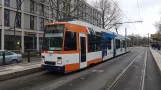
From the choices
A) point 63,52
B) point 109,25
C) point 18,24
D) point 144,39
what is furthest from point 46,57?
point 144,39

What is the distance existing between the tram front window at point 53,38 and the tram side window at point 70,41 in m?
0.31

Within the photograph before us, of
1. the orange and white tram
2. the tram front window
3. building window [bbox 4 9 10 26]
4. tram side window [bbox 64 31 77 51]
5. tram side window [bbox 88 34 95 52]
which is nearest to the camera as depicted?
the orange and white tram

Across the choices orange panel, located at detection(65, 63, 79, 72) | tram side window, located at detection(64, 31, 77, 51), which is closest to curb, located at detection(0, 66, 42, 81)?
orange panel, located at detection(65, 63, 79, 72)

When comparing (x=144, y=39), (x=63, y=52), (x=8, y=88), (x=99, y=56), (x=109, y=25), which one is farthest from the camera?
(x=144, y=39)

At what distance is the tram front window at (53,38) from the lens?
12438 mm

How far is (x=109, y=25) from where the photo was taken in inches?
2415

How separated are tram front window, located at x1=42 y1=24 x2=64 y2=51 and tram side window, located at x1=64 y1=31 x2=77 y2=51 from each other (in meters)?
0.31

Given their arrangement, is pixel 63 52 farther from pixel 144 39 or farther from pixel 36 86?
pixel 144 39

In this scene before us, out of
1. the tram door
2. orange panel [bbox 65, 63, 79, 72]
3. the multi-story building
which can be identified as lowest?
orange panel [bbox 65, 63, 79, 72]

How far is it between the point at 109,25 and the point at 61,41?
5004 centimetres

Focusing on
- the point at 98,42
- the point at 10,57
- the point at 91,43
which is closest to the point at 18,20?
the point at 10,57

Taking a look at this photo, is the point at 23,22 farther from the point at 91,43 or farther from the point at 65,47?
the point at 65,47

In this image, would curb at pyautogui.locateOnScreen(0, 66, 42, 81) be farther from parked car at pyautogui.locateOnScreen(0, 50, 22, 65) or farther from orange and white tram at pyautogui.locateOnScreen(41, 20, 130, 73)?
parked car at pyautogui.locateOnScreen(0, 50, 22, 65)

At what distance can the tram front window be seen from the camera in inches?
490
